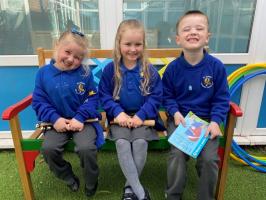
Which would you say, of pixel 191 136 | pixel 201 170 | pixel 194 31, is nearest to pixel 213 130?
pixel 191 136

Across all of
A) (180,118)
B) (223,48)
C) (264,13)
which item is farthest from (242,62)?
(180,118)

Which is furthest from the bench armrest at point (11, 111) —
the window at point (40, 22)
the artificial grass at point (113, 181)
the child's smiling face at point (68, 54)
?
the window at point (40, 22)

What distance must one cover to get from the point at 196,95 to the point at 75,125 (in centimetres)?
80

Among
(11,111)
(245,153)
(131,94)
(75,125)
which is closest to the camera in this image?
(11,111)

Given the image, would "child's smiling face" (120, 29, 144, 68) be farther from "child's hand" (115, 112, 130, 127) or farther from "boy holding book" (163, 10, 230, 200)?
"child's hand" (115, 112, 130, 127)

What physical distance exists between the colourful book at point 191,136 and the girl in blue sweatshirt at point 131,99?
141 millimetres

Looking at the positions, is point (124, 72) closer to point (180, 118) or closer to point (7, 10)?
point (180, 118)

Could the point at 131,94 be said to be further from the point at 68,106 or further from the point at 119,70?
the point at 68,106

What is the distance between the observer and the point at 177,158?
1.65 meters

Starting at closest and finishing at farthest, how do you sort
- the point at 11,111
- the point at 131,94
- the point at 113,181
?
1. the point at 11,111
2. the point at 131,94
3. the point at 113,181

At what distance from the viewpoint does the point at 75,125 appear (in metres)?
1.71

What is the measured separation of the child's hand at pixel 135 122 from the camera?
5.67 feet

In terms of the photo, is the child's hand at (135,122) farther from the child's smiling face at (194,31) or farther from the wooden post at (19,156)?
the wooden post at (19,156)

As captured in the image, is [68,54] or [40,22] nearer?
[68,54]
